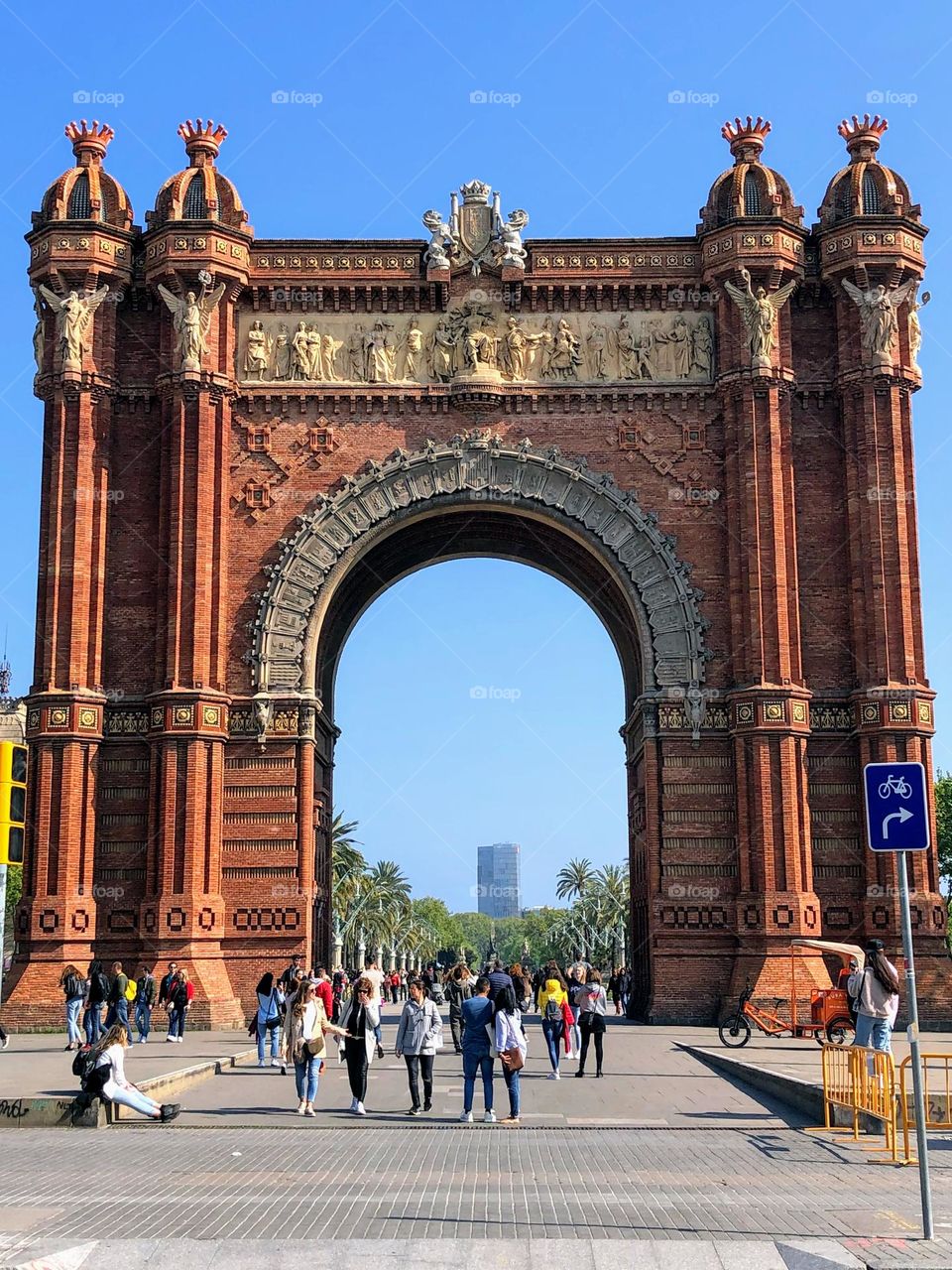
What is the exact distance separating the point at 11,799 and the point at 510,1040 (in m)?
7.59

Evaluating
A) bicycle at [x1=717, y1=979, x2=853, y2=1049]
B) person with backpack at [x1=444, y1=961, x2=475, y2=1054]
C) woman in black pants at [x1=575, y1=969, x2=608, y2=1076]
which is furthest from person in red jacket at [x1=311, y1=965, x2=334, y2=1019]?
bicycle at [x1=717, y1=979, x2=853, y2=1049]

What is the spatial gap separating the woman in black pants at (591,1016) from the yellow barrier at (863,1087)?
19.1ft

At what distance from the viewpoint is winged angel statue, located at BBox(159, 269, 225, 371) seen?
33.5 meters

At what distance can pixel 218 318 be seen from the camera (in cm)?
3419

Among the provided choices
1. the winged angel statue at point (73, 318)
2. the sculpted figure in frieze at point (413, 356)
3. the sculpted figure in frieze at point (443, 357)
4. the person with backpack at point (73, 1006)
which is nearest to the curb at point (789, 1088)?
the person with backpack at point (73, 1006)

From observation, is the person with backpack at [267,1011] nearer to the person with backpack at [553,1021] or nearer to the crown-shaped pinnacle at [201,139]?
the person with backpack at [553,1021]

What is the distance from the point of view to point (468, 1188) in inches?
483

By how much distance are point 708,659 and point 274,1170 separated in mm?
21888

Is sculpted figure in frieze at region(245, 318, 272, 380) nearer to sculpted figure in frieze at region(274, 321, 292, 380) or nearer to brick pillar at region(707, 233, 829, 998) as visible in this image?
sculpted figure in frieze at region(274, 321, 292, 380)

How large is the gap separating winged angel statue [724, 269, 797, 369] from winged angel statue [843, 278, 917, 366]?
1762 mm

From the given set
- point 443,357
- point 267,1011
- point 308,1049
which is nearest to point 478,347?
point 443,357

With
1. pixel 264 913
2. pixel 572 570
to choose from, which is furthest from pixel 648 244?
pixel 264 913

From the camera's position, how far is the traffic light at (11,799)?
11586 mm

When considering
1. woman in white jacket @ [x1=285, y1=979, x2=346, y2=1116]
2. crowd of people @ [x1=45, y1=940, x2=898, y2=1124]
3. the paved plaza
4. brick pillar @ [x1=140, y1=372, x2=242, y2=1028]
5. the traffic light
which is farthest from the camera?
brick pillar @ [x1=140, y1=372, x2=242, y2=1028]
